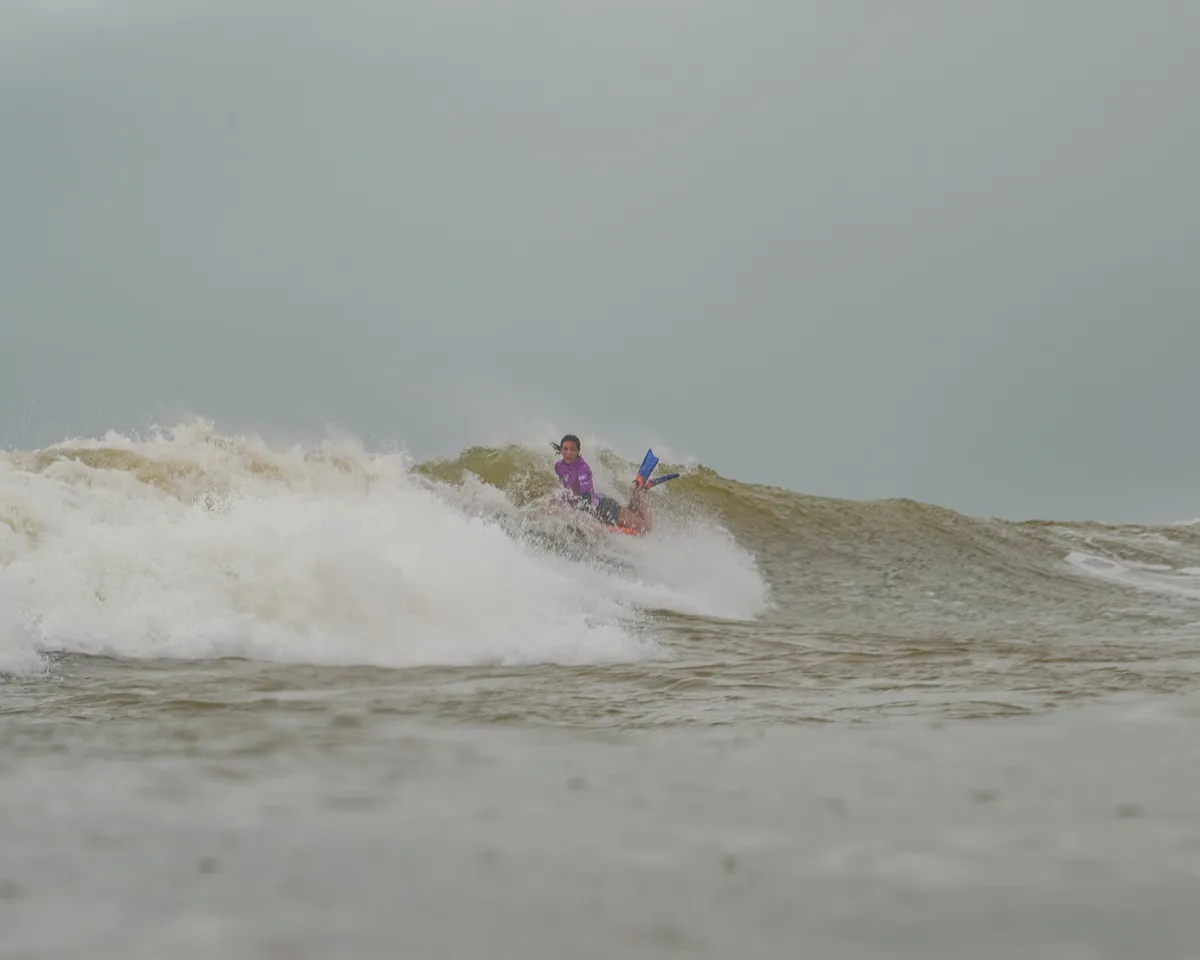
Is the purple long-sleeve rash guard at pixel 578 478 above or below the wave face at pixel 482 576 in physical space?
above

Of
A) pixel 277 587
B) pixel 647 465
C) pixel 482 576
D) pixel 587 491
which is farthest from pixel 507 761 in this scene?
pixel 647 465

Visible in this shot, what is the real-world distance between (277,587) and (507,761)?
3512 mm

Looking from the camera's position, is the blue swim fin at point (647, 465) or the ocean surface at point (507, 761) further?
the blue swim fin at point (647, 465)

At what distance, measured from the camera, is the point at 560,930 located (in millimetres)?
1947

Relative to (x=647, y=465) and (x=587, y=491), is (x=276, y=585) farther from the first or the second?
(x=647, y=465)

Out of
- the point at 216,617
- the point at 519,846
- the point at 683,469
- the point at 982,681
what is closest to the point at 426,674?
the point at 216,617

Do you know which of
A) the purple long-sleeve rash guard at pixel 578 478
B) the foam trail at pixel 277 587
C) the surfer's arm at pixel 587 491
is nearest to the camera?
the foam trail at pixel 277 587

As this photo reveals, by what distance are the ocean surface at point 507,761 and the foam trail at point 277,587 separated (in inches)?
1.1

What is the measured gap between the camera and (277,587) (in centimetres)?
648

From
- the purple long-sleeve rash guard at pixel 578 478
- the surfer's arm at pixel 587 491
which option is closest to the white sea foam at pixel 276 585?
the surfer's arm at pixel 587 491

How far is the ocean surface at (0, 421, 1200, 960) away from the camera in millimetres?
1992

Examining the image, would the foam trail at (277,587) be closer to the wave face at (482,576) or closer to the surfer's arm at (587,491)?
the wave face at (482,576)

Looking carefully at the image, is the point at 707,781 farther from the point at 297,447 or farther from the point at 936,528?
the point at 936,528

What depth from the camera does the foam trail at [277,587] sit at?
5898 millimetres
